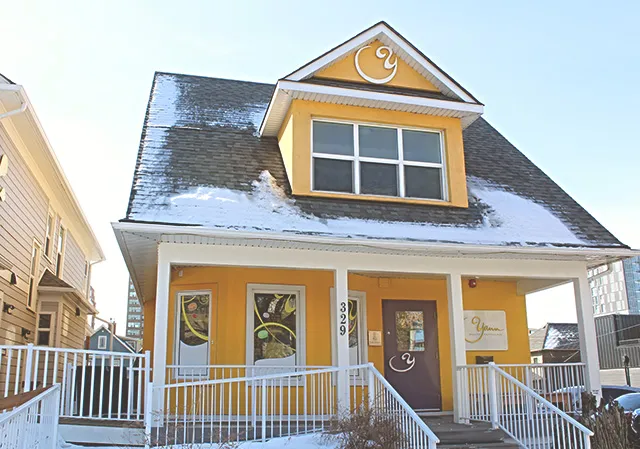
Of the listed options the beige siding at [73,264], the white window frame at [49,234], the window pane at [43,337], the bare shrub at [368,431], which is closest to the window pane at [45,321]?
the window pane at [43,337]

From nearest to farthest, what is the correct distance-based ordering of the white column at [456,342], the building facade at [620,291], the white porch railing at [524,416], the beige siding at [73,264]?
the white porch railing at [524,416] < the white column at [456,342] < the beige siding at [73,264] < the building facade at [620,291]

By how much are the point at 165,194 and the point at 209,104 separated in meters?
4.32

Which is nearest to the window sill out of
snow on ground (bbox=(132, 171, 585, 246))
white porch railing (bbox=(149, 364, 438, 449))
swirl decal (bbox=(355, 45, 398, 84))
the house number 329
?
snow on ground (bbox=(132, 171, 585, 246))

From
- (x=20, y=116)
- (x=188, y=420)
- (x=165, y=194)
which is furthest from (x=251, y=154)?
(x=188, y=420)

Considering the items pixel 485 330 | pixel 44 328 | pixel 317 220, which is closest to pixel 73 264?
pixel 44 328

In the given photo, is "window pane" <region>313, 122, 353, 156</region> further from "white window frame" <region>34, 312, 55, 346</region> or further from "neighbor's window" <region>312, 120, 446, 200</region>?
"white window frame" <region>34, 312, 55, 346</region>

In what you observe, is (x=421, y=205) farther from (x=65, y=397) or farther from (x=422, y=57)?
(x=65, y=397)

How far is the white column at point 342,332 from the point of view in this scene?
895cm

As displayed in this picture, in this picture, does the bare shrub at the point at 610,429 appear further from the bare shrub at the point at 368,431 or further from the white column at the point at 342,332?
the white column at the point at 342,332

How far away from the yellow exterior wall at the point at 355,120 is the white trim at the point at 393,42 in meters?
0.60

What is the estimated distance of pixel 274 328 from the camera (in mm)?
10586

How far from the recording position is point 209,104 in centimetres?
1323

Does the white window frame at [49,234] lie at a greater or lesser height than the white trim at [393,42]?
lesser

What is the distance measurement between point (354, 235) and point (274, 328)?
7.75ft
